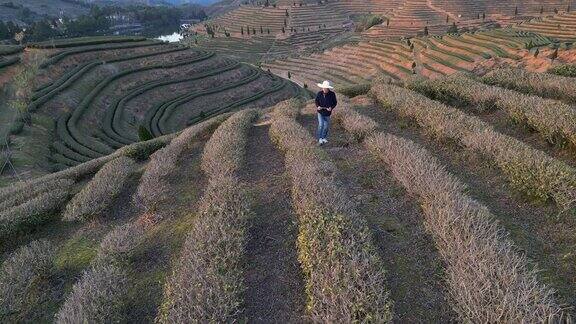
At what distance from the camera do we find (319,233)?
8.73 metres

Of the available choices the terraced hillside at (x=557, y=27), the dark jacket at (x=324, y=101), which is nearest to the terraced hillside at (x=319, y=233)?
the dark jacket at (x=324, y=101)

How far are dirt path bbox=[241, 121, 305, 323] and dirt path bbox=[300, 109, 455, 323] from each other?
6.56 feet

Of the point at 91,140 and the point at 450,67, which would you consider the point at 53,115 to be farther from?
the point at 450,67

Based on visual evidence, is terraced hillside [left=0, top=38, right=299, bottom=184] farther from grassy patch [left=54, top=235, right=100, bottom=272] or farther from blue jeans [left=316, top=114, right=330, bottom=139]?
blue jeans [left=316, top=114, right=330, bottom=139]

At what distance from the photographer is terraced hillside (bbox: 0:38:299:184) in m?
45.6

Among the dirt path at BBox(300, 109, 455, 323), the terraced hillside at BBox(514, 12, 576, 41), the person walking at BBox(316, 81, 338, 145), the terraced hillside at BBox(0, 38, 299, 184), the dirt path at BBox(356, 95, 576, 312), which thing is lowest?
the terraced hillside at BBox(0, 38, 299, 184)

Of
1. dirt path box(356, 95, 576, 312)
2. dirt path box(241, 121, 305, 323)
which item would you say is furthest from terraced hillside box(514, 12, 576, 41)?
dirt path box(241, 121, 305, 323)

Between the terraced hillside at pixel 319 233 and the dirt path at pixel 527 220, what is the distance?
4cm

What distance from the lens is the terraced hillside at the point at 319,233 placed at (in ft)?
23.4

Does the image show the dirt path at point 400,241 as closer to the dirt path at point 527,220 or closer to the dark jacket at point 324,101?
the dirt path at point 527,220

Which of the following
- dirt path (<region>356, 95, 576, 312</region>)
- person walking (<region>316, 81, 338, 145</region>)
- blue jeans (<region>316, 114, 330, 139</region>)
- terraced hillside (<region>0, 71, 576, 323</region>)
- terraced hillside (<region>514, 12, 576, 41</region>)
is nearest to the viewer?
terraced hillside (<region>0, 71, 576, 323</region>)

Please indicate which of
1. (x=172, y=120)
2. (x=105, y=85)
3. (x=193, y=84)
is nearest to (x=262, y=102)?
(x=193, y=84)

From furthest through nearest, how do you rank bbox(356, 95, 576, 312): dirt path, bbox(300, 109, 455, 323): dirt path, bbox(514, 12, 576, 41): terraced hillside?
bbox(514, 12, 576, 41): terraced hillside
bbox(356, 95, 576, 312): dirt path
bbox(300, 109, 455, 323): dirt path

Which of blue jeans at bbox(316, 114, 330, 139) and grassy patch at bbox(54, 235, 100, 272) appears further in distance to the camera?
blue jeans at bbox(316, 114, 330, 139)
